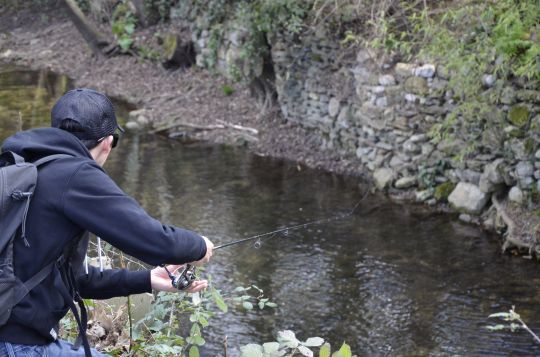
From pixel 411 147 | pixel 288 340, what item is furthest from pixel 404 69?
pixel 288 340

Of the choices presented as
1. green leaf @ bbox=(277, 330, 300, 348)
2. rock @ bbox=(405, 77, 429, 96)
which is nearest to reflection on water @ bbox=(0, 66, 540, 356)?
rock @ bbox=(405, 77, 429, 96)

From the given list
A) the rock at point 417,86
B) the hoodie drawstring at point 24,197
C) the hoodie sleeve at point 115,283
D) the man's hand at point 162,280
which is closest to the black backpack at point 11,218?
the hoodie drawstring at point 24,197

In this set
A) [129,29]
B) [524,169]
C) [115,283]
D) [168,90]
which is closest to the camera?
[115,283]

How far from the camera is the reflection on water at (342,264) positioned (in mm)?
6875

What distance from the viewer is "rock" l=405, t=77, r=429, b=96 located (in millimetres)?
9766

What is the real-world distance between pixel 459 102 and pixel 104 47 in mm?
10962

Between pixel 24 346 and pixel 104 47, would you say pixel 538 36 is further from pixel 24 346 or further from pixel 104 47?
pixel 104 47

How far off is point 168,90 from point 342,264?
26.8 feet

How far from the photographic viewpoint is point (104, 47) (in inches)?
718

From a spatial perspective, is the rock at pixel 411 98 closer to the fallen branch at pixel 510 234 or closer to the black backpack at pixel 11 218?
the fallen branch at pixel 510 234

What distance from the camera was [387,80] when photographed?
405 inches

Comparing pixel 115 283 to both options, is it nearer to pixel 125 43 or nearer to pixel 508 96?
pixel 508 96

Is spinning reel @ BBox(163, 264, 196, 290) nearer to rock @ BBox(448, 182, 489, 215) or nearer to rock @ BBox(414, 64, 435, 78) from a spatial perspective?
rock @ BBox(448, 182, 489, 215)

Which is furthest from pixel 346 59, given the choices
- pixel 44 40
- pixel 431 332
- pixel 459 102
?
pixel 44 40
